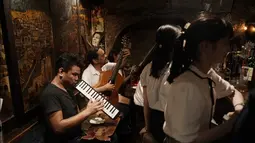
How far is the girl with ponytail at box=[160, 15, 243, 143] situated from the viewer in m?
1.12

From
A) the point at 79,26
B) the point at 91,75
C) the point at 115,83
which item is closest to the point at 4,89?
the point at 91,75

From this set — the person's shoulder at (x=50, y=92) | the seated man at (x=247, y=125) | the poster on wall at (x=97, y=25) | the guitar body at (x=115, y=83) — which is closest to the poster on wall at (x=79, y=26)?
the poster on wall at (x=97, y=25)

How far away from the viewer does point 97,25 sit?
6164 millimetres

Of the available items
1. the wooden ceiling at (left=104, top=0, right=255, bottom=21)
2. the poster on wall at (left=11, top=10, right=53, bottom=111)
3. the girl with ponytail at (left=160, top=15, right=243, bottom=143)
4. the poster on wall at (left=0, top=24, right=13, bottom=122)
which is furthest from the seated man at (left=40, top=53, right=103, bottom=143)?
the wooden ceiling at (left=104, top=0, right=255, bottom=21)

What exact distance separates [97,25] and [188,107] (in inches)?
214

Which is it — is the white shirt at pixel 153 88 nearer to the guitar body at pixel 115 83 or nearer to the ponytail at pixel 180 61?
the ponytail at pixel 180 61

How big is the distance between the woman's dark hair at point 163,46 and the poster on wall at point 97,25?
4.22 metres

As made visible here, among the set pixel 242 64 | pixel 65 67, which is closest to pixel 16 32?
pixel 65 67

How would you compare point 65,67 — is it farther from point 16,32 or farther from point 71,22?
point 71,22

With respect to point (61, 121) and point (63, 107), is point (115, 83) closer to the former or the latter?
point (63, 107)

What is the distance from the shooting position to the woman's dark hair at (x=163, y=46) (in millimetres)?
2009

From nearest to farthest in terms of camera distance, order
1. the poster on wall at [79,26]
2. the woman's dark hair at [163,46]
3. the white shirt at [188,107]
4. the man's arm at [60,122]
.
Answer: the white shirt at [188,107] < the woman's dark hair at [163,46] < the man's arm at [60,122] < the poster on wall at [79,26]

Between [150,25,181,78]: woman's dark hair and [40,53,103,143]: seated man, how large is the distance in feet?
2.52

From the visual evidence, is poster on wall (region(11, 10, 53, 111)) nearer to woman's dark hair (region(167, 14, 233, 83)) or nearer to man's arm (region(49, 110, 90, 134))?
man's arm (region(49, 110, 90, 134))
